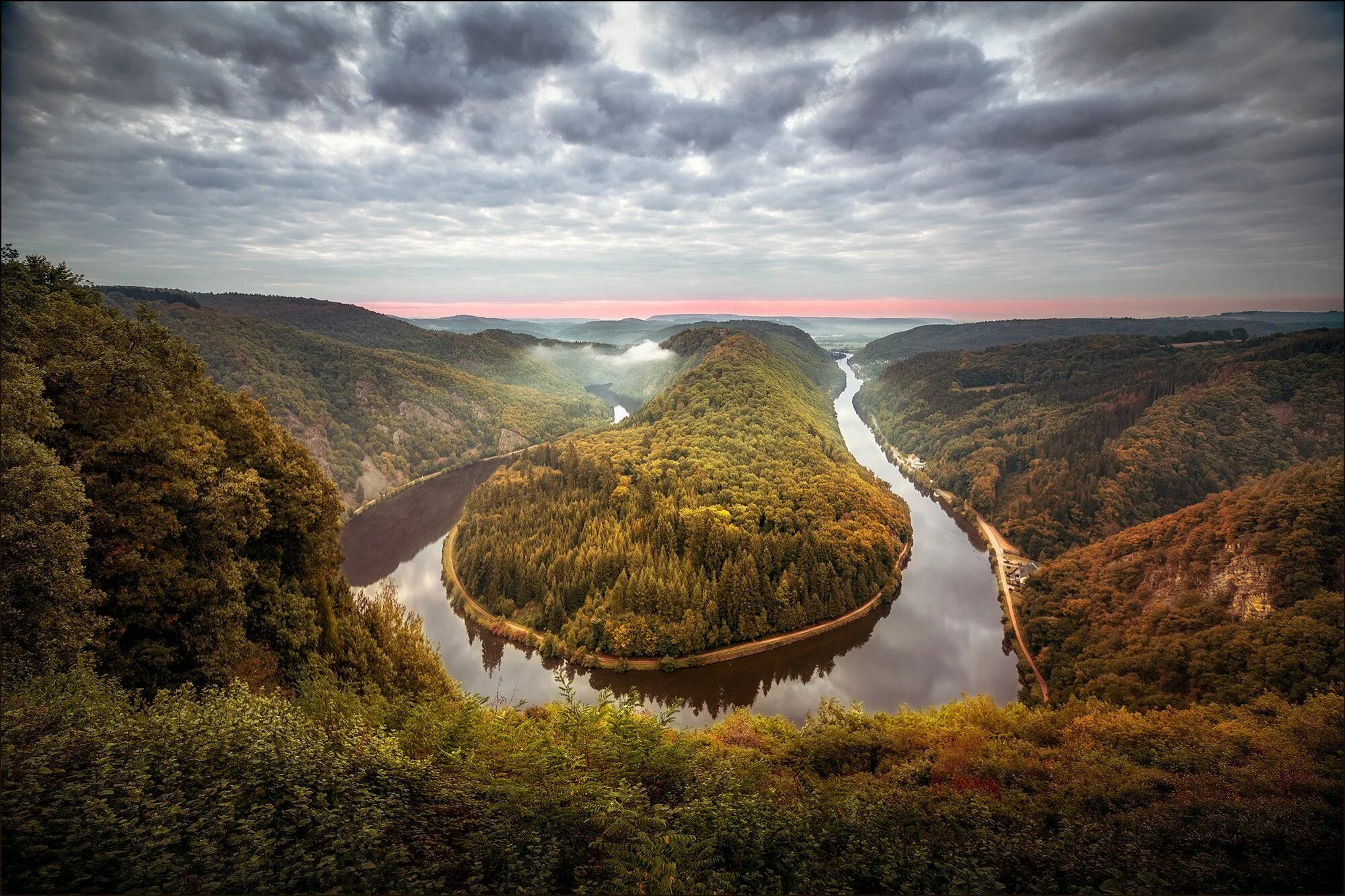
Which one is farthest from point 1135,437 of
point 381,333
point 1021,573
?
point 381,333

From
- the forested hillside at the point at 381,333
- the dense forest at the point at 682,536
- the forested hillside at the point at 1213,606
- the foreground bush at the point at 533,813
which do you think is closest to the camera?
the foreground bush at the point at 533,813

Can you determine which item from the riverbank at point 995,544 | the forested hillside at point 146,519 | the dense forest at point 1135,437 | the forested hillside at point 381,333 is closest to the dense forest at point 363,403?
the forested hillside at point 381,333

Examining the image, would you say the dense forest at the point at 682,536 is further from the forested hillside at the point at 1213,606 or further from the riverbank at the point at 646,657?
the forested hillside at the point at 1213,606

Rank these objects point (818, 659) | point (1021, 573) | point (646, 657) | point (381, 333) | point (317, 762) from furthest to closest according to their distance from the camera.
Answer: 1. point (381, 333)
2. point (1021, 573)
3. point (818, 659)
4. point (646, 657)
5. point (317, 762)

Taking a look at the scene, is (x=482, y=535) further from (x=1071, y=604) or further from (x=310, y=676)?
(x=1071, y=604)

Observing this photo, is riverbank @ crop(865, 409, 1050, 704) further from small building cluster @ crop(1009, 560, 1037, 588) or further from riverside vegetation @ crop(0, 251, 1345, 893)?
riverside vegetation @ crop(0, 251, 1345, 893)

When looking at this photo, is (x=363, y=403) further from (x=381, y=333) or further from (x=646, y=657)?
(x=381, y=333)
